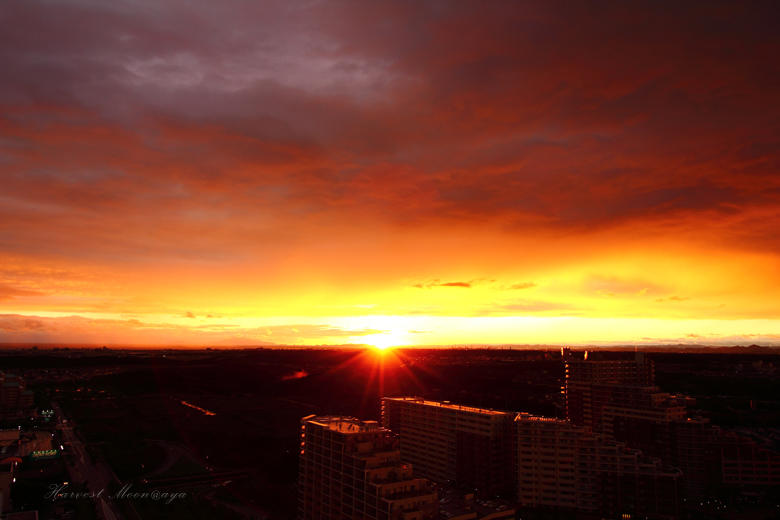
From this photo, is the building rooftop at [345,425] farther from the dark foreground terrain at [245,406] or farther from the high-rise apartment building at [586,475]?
the high-rise apartment building at [586,475]

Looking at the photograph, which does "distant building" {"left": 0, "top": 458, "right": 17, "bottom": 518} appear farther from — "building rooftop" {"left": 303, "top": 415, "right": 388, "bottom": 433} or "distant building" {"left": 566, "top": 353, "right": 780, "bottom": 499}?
"distant building" {"left": 566, "top": 353, "right": 780, "bottom": 499}


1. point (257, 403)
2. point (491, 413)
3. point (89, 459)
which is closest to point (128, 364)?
point (257, 403)

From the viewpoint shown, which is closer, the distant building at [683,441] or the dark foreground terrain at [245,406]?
the distant building at [683,441]

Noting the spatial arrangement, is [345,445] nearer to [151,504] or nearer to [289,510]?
[289,510]

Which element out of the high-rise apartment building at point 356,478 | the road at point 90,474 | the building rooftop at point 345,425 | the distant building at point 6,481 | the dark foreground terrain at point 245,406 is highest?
the building rooftop at point 345,425

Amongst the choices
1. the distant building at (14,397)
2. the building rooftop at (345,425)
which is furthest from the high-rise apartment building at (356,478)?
the distant building at (14,397)

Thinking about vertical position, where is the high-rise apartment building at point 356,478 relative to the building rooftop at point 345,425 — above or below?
below

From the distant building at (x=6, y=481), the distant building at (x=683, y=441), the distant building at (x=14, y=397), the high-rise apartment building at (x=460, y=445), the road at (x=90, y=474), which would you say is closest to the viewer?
the distant building at (x=6, y=481)
